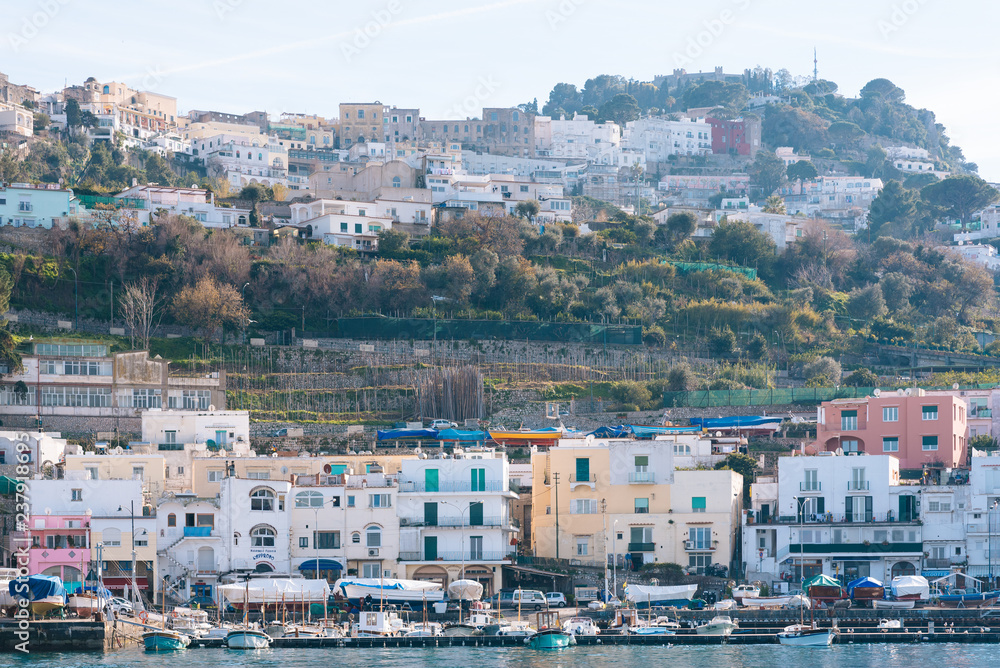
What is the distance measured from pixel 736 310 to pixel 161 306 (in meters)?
30.0

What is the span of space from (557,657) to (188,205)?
51832 mm

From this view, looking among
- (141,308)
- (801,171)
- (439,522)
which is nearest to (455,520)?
(439,522)

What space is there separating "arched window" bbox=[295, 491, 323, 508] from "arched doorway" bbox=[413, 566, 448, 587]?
158 inches

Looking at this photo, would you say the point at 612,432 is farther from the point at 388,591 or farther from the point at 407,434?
the point at 388,591

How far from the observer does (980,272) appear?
9688cm

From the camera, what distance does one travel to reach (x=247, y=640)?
45156 millimetres

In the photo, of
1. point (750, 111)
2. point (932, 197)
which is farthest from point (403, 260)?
point (750, 111)

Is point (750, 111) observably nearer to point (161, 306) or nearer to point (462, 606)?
point (161, 306)

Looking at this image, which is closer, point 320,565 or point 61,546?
point 61,546

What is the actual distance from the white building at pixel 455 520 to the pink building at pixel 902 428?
1526 centimetres

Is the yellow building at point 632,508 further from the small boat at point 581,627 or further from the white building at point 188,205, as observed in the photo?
the white building at point 188,205

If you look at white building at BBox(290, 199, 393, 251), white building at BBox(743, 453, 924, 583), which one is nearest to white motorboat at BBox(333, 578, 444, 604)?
white building at BBox(743, 453, 924, 583)

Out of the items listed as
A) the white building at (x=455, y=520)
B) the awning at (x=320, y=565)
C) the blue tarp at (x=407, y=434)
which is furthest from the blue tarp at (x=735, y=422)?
the awning at (x=320, y=565)

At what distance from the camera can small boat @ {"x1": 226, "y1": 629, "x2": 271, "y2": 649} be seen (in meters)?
45.1
